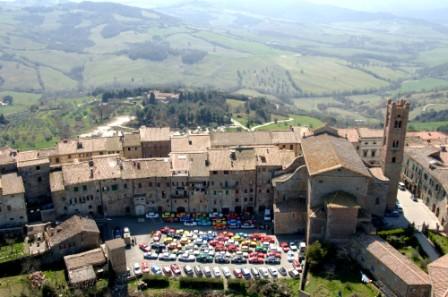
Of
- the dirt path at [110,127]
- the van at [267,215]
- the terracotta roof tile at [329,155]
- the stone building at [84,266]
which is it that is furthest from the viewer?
the dirt path at [110,127]

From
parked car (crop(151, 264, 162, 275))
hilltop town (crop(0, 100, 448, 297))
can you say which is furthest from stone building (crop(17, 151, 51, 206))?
parked car (crop(151, 264, 162, 275))

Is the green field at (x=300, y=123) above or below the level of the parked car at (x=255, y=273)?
below

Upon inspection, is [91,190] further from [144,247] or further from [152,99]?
[152,99]

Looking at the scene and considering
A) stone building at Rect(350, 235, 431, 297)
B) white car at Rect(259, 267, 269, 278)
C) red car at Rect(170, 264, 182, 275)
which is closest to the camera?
stone building at Rect(350, 235, 431, 297)

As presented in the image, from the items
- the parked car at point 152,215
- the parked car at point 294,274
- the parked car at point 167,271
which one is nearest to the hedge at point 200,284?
the parked car at point 167,271

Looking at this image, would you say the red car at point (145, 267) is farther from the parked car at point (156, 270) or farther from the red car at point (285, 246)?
the red car at point (285, 246)

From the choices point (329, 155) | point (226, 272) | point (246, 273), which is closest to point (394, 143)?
point (329, 155)

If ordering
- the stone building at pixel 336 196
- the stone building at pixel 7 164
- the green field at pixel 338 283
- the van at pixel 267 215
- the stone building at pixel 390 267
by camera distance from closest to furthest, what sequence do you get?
the stone building at pixel 390 267, the green field at pixel 338 283, the stone building at pixel 336 196, the stone building at pixel 7 164, the van at pixel 267 215

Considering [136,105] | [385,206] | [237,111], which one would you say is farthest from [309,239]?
[136,105]

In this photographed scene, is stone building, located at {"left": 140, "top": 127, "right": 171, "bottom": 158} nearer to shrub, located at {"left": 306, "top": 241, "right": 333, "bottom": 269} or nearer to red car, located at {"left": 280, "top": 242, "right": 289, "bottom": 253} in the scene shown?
red car, located at {"left": 280, "top": 242, "right": 289, "bottom": 253}
